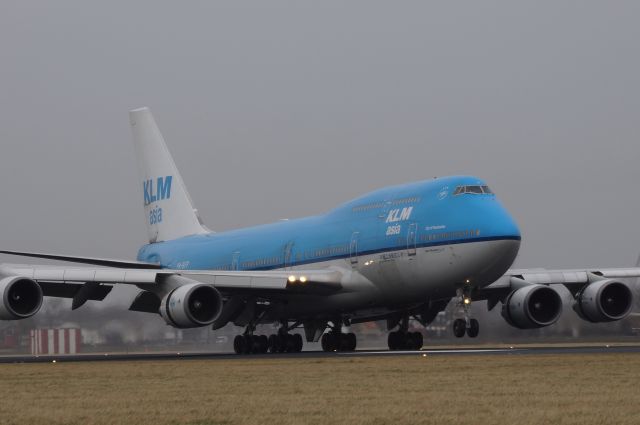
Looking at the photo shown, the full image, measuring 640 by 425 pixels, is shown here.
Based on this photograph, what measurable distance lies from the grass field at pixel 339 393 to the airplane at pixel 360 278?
714cm

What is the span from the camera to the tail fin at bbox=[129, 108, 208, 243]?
2032 inches

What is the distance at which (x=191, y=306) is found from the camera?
117 ft

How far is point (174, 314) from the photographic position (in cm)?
3519

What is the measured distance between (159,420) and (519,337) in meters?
34.0

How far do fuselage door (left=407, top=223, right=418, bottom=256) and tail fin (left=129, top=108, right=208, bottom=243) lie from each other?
1673 centimetres

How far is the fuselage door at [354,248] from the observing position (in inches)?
1478

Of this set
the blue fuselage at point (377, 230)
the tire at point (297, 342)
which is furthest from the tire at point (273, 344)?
the blue fuselage at point (377, 230)

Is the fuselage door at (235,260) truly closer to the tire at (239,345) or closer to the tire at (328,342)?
the tire at (239,345)

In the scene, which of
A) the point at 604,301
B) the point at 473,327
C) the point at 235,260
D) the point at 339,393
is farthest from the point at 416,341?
the point at 339,393

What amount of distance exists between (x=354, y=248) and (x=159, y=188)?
18023 millimetres

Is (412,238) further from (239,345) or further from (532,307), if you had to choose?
(239,345)

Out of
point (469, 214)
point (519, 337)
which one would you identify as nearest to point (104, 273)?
point (469, 214)

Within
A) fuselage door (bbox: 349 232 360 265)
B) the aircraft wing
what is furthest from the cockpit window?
the aircraft wing

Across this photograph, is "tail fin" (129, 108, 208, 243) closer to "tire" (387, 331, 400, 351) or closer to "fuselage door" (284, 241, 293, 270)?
"fuselage door" (284, 241, 293, 270)
